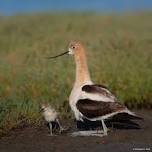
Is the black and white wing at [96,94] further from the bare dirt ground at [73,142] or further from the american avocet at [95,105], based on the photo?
the bare dirt ground at [73,142]

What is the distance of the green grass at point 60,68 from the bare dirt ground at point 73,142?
0.25m

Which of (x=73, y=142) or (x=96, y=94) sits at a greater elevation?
(x=96, y=94)

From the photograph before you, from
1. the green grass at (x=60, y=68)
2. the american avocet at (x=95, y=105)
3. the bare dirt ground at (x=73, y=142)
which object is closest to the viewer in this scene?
the bare dirt ground at (x=73, y=142)

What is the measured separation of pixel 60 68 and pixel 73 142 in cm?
436

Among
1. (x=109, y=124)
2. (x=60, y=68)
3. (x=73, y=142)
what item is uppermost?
(x=60, y=68)

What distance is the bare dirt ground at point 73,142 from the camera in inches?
396

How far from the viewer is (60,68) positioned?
48.3ft

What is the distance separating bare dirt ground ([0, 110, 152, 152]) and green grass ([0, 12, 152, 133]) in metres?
0.25

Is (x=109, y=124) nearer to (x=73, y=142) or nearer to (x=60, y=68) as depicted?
(x=73, y=142)

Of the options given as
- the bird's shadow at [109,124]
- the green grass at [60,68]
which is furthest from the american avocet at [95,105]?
the green grass at [60,68]

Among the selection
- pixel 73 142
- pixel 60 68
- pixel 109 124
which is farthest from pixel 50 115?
pixel 60 68

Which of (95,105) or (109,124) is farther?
(109,124)

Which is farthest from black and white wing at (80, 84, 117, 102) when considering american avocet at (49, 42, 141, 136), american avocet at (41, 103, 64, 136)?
american avocet at (41, 103, 64, 136)

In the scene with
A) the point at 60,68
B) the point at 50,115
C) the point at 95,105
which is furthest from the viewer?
the point at 60,68
